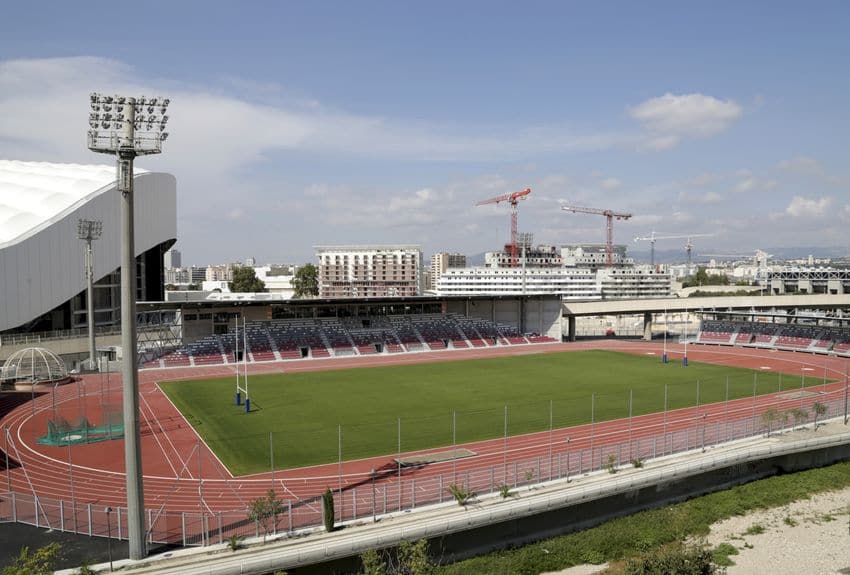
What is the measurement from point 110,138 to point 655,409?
1266 inches

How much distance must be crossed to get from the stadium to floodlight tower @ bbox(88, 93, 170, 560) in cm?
136

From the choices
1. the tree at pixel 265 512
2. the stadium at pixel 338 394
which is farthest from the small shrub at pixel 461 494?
the tree at pixel 265 512

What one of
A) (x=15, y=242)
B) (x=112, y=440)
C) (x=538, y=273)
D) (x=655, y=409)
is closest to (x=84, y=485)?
(x=112, y=440)

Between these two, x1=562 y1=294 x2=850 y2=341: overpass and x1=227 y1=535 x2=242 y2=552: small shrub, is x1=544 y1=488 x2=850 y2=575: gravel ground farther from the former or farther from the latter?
x1=562 y1=294 x2=850 y2=341: overpass

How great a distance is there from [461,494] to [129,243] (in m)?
13.5

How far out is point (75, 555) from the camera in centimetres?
1819

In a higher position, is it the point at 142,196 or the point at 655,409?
the point at 142,196

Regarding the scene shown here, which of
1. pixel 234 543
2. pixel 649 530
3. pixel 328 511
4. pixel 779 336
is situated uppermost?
pixel 779 336

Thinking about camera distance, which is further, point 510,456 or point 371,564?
point 510,456

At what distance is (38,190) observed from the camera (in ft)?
203

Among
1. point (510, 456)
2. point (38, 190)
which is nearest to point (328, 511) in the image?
point (510, 456)

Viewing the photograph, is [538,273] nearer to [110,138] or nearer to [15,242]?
[15,242]

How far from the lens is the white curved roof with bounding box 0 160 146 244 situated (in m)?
56.8

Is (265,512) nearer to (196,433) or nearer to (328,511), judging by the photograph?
(328,511)
